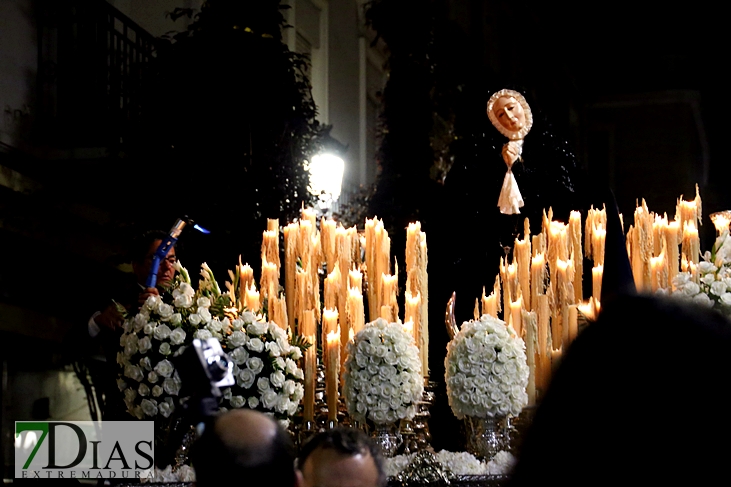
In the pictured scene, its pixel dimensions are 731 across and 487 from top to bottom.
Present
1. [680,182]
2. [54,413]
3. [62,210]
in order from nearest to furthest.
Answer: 1. [62,210]
2. [54,413]
3. [680,182]

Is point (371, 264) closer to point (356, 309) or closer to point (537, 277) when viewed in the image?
point (356, 309)

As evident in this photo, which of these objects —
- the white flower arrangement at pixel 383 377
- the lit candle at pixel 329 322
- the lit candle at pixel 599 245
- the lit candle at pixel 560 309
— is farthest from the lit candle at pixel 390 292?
the lit candle at pixel 599 245

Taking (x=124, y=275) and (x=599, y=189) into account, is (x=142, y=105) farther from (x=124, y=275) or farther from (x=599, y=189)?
(x=599, y=189)

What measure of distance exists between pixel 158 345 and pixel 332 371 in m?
0.73

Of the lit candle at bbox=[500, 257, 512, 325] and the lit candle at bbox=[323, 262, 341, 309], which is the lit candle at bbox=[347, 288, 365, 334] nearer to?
the lit candle at bbox=[323, 262, 341, 309]

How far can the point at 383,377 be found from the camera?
4211 millimetres

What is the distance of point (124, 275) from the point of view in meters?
Answer: 8.85

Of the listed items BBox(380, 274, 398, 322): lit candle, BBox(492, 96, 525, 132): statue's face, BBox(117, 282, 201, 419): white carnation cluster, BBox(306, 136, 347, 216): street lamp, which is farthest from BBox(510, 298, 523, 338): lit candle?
BBox(306, 136, 347, 216): street lamp

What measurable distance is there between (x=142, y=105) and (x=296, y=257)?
9.21 ft

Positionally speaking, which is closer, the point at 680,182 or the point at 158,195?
the point at 158,195

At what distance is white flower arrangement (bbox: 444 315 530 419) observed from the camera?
4.18 metres

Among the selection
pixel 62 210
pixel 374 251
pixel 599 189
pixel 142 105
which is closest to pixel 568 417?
pixel 374 251

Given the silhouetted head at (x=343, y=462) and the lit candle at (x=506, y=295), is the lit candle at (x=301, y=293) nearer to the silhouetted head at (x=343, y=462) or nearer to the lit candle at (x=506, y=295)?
the lit candle at (x=506, y=295)

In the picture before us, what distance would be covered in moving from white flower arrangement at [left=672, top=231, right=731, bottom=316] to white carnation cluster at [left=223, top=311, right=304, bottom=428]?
1.46m
